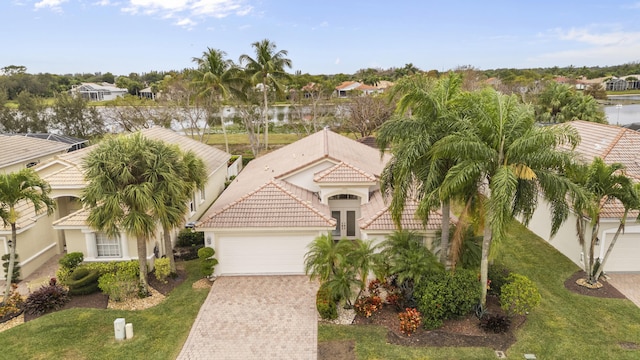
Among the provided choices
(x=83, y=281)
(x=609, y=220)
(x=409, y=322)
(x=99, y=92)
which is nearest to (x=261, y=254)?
(x=83, y=281)

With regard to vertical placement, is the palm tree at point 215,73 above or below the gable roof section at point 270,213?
above

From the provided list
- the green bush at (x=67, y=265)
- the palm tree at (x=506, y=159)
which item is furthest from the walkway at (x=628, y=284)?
the green bush at (x=67, y=265)

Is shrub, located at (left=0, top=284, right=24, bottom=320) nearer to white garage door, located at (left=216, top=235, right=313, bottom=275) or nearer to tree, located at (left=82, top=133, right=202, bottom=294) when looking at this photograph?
tree, located at (left=82, top=133, right=202, bottom=294)

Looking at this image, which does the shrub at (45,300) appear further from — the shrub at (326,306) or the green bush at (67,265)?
the shrub at (326,306)

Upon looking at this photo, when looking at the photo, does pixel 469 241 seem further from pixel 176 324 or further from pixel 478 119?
pixel 176 324

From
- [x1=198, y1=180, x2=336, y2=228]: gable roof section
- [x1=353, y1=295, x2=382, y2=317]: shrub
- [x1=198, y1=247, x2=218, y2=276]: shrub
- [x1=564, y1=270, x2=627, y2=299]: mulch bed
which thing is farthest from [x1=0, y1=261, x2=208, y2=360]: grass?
[x1=564, y1=270, x2=627, y2=299]: mulch bed

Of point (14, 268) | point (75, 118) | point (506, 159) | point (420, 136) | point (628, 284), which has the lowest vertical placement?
point (628, 284)

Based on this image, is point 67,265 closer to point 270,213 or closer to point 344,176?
point 270,213
